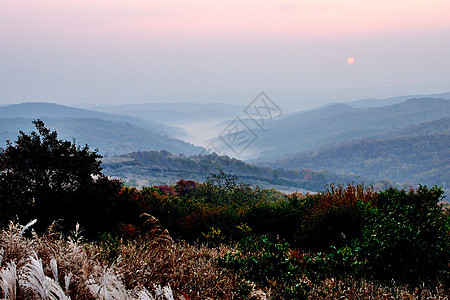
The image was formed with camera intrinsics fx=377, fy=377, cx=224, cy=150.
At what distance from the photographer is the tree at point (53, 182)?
7.44m

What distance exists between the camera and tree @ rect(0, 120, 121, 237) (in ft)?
24.4

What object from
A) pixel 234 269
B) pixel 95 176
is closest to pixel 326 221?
pixel 234 269

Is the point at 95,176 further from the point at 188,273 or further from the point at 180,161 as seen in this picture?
the point at 180,161

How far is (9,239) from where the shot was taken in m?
4.34

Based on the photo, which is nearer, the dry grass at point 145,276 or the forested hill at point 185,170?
the dry grass at point 145,276

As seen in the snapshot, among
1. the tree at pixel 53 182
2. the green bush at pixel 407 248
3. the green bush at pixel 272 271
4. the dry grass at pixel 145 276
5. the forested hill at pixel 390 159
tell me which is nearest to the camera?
the dry grass at pixel 145 276

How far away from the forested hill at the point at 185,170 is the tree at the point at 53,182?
50104 mm

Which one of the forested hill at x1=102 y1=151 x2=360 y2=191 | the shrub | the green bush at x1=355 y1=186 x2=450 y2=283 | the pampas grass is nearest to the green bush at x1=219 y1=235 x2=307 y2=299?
the green bush at x1=355 y1=186 x2=450 y2=283

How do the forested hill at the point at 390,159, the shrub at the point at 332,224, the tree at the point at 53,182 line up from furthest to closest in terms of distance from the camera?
the forested hill at the point at 390,159, the tree at the point at 53,182, the shrub at the point at 332,224

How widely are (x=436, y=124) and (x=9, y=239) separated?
735 feet

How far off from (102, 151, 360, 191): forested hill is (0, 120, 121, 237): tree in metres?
50.1

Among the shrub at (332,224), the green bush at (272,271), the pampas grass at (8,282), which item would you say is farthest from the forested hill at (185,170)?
the pampas grass at (8,282)

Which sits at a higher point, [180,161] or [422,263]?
[422,263]

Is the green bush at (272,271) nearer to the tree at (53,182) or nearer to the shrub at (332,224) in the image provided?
the shrub at (332,224)
